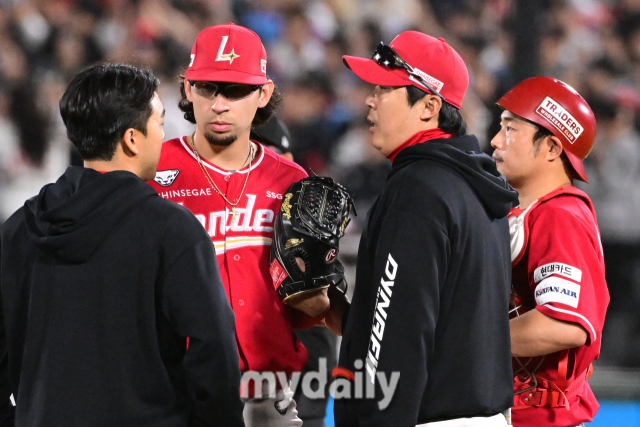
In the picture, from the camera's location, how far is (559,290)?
237 cm

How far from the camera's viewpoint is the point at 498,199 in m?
2.20

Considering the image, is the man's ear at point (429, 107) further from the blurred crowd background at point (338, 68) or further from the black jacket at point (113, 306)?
the blurred crowd background at point (338, 68)

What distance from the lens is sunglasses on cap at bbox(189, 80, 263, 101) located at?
2.67 metres

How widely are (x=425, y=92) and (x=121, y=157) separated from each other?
1.04 metres

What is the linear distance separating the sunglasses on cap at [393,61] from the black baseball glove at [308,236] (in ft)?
1.58

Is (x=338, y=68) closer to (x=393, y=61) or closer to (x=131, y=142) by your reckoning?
(x=393, y=61)

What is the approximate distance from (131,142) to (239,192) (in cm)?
81

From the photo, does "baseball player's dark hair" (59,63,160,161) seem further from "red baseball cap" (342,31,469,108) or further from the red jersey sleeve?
the red jersey sleeve

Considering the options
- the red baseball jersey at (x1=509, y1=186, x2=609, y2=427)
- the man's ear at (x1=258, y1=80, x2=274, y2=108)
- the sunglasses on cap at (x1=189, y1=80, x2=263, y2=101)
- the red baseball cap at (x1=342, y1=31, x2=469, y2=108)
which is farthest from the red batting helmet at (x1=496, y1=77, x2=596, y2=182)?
the sunglasses on cap at (x1=189, y1=80, x2=263, y2=101)

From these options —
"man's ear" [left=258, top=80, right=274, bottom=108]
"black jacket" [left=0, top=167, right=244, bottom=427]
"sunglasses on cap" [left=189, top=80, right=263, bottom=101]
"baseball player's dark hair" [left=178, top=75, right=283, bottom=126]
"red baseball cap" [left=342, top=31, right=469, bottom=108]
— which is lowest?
"black jacket" [left=0, top=167, right=244, bottom=427]

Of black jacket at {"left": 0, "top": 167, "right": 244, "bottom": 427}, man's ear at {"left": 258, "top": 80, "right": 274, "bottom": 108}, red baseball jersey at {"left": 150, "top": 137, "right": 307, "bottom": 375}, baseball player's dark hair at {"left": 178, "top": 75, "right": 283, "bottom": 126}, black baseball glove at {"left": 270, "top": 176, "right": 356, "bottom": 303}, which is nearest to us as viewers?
black jacket at {"left": 0, "top": 167, "right": 244, "bottom": 427}

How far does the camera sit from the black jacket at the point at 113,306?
5.86 ft

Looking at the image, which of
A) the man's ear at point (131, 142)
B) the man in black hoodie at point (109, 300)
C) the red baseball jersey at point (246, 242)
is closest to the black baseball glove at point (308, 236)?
the red baseball jersey at point (246, 242)

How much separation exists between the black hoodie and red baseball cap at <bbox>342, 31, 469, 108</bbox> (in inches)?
8.4
